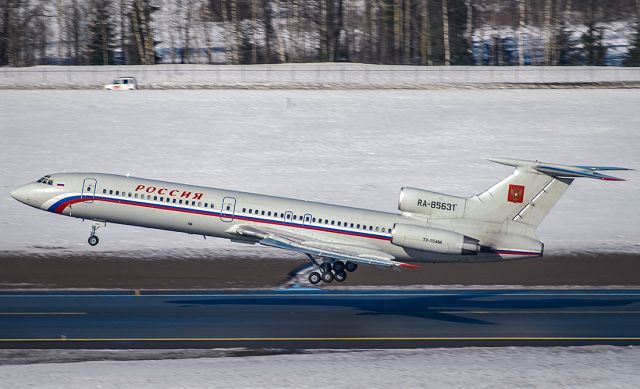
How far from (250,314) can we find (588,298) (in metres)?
13.0

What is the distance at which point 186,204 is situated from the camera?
34219 millimetres

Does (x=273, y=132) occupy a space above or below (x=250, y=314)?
above

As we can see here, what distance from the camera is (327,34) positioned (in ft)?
273

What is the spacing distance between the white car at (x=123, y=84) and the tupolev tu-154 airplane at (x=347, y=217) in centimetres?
3207

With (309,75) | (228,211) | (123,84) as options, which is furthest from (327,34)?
(228,211)

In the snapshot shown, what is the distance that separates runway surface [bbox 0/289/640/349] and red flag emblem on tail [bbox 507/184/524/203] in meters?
3.91

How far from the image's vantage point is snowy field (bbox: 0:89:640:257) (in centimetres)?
4428

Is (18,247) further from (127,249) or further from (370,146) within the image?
(370,146)

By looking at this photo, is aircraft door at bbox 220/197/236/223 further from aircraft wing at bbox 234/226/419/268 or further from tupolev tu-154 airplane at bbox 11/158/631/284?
aircraft wing at bbox 234/226/419/268

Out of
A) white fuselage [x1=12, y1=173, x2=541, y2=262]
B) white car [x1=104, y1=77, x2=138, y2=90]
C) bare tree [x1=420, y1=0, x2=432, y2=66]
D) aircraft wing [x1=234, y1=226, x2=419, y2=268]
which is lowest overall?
→ aircraft wing [x1=234, y1=226, x2=419, y2=268]

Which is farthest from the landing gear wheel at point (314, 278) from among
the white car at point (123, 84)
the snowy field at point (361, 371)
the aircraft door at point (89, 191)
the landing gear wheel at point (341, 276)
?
the white car at point (123, 84)

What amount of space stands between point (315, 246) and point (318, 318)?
3.12m

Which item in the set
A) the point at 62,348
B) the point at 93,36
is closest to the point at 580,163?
the point at 62,348

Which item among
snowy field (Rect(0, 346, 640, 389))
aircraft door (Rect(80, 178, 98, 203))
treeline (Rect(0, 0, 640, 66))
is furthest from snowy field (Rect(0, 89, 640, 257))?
treeline (Rect(0, 0, 640, 66))
